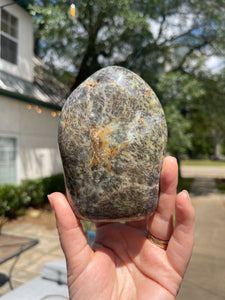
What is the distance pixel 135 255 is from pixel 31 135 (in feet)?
21.6

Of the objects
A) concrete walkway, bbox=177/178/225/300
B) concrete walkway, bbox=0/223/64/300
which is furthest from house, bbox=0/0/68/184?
concrete walkway, bbox=177/178/225/300

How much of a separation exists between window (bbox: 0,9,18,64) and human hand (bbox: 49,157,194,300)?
15.1 feet

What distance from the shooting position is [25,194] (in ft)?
22.6


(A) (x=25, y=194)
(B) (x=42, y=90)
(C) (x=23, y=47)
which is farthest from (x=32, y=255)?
(C) (x=23, y=47)

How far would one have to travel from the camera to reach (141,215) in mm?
1489

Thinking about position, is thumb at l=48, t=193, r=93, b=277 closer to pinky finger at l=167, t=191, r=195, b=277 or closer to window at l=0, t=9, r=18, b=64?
pinky finger at l=167, t=191, r=195, b=277

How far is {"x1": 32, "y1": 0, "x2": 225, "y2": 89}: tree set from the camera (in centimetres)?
490

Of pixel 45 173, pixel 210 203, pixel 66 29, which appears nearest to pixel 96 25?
pixel 66 29

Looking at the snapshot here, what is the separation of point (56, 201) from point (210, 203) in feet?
31.1

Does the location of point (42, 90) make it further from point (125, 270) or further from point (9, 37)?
point (125, 270)

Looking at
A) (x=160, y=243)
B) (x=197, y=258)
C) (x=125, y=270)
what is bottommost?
(x=197, y=258)

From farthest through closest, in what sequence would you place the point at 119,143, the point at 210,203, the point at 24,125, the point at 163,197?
the point at 210,203
the point at 24,125
the point at 163,197
the point at 119,143

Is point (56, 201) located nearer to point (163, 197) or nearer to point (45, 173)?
point (163, 197)

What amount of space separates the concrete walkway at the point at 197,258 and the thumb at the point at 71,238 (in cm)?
236
